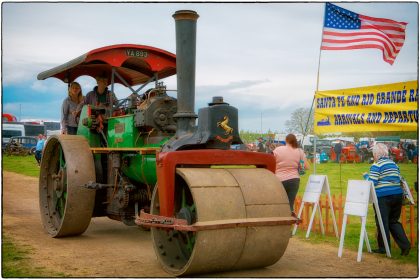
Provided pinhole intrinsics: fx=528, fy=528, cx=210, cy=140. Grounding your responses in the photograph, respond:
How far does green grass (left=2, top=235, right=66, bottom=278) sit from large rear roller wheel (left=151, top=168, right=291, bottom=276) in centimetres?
116

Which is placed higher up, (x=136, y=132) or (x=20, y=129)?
(x=20, y=129)

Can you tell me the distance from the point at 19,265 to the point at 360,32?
241 inches

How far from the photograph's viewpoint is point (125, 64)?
799cm

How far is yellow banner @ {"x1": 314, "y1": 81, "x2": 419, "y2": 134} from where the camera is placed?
7.29 m

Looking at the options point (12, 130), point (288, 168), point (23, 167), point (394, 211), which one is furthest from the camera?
point (12, 130)

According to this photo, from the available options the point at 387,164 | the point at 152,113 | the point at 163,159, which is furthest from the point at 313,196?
the point at 163,159

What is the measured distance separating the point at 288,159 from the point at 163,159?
10.1 feet

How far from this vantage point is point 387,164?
6.32 metres

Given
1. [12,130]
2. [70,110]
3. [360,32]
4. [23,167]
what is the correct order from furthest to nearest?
[12,130] → [23,167] → [360,32] → [70,110]

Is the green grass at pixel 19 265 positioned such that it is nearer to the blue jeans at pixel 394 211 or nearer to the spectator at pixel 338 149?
the blue jeans at pixel 394 211

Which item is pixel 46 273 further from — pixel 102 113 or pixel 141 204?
pixel 102 113

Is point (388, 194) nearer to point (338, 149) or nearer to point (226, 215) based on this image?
point (226, 215)

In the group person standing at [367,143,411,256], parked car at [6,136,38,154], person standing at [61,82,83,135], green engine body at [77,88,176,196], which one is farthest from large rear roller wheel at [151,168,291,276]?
parked car at [6,136,38,154]

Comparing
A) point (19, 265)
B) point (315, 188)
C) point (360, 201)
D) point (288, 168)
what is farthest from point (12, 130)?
point (360, 201)
